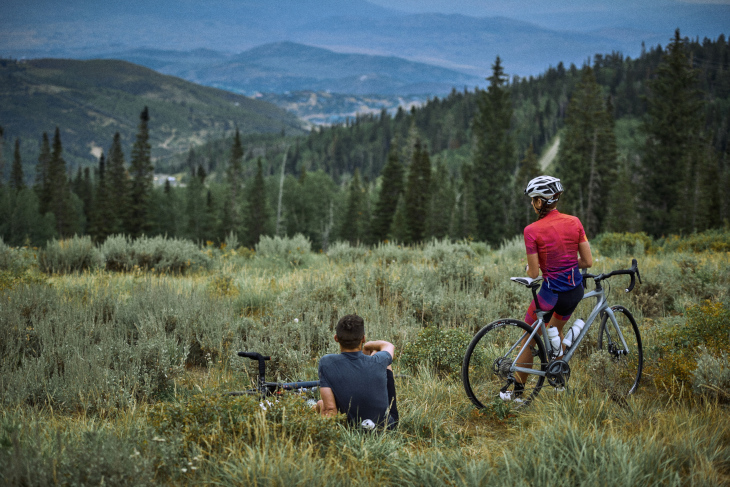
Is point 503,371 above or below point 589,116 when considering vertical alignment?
below

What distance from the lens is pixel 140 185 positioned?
52844 mm

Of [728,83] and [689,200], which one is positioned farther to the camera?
[728,83]

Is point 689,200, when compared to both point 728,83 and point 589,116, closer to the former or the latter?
point 589,116

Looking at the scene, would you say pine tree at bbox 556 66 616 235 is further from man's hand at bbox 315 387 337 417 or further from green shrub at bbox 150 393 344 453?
green shrub at bbox 150 393 344 453

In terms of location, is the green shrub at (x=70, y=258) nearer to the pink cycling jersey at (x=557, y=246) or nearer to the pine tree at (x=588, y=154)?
the pink cycling jersey at (x=557, y=246)

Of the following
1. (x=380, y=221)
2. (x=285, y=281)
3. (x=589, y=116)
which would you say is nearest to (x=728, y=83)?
(x=589, y=116)

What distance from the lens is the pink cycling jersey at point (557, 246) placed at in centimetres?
412

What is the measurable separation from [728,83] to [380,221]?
140 meters

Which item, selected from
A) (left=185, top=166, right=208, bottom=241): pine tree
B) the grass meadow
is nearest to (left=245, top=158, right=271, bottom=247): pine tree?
(left=185, top=166, right=208, bottom=241): pine tree

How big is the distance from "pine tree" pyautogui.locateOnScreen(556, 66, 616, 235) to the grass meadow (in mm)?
41339

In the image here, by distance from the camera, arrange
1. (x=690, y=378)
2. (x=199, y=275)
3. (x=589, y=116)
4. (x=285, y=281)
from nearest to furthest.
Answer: (x=690, y=378), (x=285, y=281), (x=199, y=275), (x=589, y=116)

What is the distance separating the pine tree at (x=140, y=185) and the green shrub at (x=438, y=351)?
51409 millimetres

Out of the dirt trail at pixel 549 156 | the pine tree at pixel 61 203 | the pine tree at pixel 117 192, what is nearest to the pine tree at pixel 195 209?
the pine tree at pixel 61 203

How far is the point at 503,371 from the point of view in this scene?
4.27 meters
